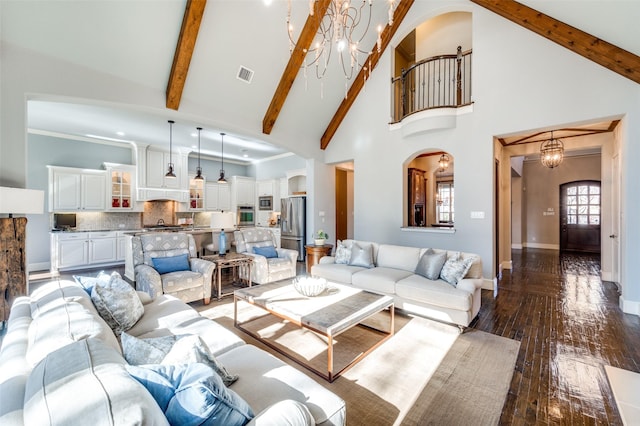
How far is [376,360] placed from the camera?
2494 millimetres

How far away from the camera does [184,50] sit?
379 centimetres

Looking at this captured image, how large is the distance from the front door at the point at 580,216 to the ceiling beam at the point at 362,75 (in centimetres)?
780

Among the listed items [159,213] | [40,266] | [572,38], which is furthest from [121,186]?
[572,38]

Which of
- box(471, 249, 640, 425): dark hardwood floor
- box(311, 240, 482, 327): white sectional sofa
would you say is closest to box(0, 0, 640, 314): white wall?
box(471, 249, 640, 425): dark hardwood floor

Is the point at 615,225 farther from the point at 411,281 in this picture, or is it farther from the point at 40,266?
the point at 40,266

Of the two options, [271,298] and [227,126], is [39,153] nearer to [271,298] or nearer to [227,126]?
[227,126]

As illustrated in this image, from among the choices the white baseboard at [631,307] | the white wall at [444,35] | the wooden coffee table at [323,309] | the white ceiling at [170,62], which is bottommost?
the white baseboard at [631,307]

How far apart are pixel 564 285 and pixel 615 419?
A: 3.89 meters

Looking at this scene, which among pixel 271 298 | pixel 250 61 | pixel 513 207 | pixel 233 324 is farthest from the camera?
pixel 513 207

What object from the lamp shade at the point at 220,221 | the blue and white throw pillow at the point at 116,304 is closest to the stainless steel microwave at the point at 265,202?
the lamp shade at the point at 220,221

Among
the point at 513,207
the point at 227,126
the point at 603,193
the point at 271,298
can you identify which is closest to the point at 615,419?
the point at 271,298

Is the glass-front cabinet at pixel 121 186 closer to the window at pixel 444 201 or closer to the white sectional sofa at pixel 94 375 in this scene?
the white sectional sofa at pixel 94 375

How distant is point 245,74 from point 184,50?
1.09 meters

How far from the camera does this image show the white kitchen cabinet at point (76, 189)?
6129 millimetres
